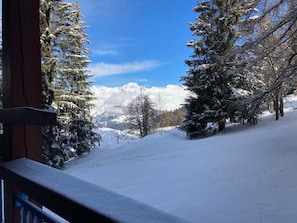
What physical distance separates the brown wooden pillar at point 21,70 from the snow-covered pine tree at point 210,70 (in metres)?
12.9

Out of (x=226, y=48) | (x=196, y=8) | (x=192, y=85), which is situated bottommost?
(x=192, y=85)

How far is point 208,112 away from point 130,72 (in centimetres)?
3383

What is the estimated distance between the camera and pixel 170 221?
607mm

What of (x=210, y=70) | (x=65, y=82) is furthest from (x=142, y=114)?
(x=65, y=82)

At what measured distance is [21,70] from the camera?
1.54m

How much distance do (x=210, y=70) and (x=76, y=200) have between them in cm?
1401

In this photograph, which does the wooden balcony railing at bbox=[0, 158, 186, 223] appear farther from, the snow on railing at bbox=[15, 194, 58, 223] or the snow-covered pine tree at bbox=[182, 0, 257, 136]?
the snow-covered pine tree at bbox=[182, 0, 257, 136]

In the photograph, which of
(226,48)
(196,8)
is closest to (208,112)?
(226,48)

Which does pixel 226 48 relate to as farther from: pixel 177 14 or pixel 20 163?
pixel 20 163

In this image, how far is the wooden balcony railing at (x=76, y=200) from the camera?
645 millimetres

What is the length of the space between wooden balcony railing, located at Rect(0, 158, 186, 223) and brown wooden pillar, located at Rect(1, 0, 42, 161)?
10.2 inches

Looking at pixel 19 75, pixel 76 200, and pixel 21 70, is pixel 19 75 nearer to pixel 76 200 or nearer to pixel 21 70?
A: pixel 21 70

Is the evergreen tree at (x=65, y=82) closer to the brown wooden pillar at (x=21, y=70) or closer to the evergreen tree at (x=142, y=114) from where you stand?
the brown wooden pillar at (x=21, y=70)

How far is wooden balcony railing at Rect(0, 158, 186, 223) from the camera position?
25.4 inches
